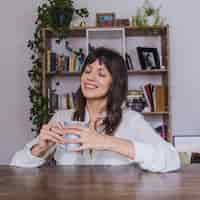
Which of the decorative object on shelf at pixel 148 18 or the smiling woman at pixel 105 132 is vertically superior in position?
the decorative object on shelf at pixel 148 18

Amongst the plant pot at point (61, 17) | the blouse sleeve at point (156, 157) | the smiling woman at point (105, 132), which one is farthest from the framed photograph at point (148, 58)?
the blouse sleeve at point (156, 157)

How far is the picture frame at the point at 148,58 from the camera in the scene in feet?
11.2

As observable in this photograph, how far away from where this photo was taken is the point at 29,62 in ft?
12.2

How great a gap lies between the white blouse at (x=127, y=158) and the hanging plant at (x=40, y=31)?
56.7 inches

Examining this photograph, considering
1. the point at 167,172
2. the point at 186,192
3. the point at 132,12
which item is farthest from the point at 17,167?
the point at 132,12

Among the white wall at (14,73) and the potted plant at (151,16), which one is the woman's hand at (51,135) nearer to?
the potted plant at (151,16)

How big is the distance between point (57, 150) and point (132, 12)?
2.16 m

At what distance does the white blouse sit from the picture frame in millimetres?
1535

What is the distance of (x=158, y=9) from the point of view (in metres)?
3.61

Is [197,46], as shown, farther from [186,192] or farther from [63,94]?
[186,192]

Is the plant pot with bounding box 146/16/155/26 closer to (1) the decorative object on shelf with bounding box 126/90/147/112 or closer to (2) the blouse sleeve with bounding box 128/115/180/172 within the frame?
(1) the decorative object on shelf with bounding box 126/90/147/112

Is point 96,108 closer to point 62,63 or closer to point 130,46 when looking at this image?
point 62,63

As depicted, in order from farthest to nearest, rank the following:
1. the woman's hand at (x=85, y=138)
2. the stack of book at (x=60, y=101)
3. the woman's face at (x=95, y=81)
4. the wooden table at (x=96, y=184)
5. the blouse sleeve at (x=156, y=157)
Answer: the stack of book at (x=60, y=101), the woman's face at (x=95, y=81), the blouse sleeve at (x=156, y=157), the woman's hand at (x=85, y=138), the wooden table at (x=96, y=184)

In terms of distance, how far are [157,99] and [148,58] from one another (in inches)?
14.1
